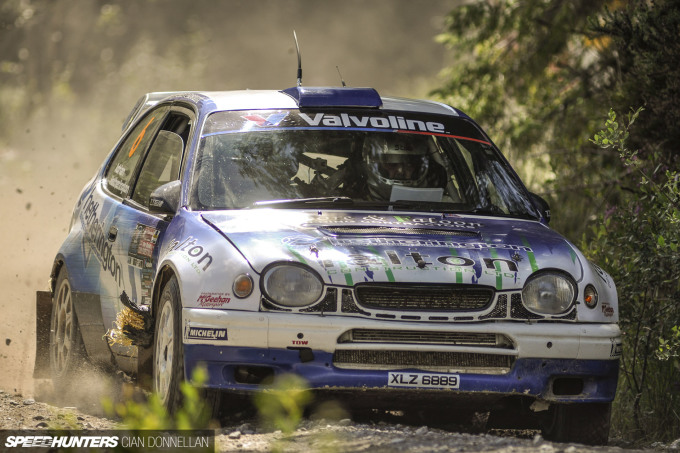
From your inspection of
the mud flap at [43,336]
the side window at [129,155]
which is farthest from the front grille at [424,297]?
the mud flap at [43,336]

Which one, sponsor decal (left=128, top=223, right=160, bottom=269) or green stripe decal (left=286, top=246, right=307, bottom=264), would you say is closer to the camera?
green stripe decal (left=286, top=246, right=307, bottom=264)

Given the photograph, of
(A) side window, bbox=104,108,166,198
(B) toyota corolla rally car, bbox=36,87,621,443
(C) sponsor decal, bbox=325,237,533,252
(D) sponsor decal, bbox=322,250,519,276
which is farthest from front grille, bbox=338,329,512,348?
(A) side window, bbox=104,108,166,198

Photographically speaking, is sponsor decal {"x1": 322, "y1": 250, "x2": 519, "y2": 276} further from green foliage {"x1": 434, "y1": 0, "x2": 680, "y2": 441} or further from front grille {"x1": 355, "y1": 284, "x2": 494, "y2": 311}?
green foliage {"x1": 434, "y1": 0, "x2": 680, "y2": 441}

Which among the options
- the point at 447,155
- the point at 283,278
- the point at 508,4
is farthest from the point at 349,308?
the point at 508,4

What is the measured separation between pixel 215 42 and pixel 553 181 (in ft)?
85.1

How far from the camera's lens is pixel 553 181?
9.98 meters

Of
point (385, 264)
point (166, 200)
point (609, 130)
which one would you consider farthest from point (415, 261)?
point (609, 130)

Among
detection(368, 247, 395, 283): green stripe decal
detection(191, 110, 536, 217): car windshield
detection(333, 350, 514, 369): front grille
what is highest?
detection(191, 110, 536, 217): car windshield

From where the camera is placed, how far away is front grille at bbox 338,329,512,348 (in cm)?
495

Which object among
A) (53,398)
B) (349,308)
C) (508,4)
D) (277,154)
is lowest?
(53,398)

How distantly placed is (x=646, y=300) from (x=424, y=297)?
8.21 ft

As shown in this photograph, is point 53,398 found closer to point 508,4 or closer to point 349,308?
point 349,308

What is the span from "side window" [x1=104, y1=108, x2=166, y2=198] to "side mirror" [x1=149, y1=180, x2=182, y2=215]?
3.37 ft

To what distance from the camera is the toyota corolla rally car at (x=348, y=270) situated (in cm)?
494
